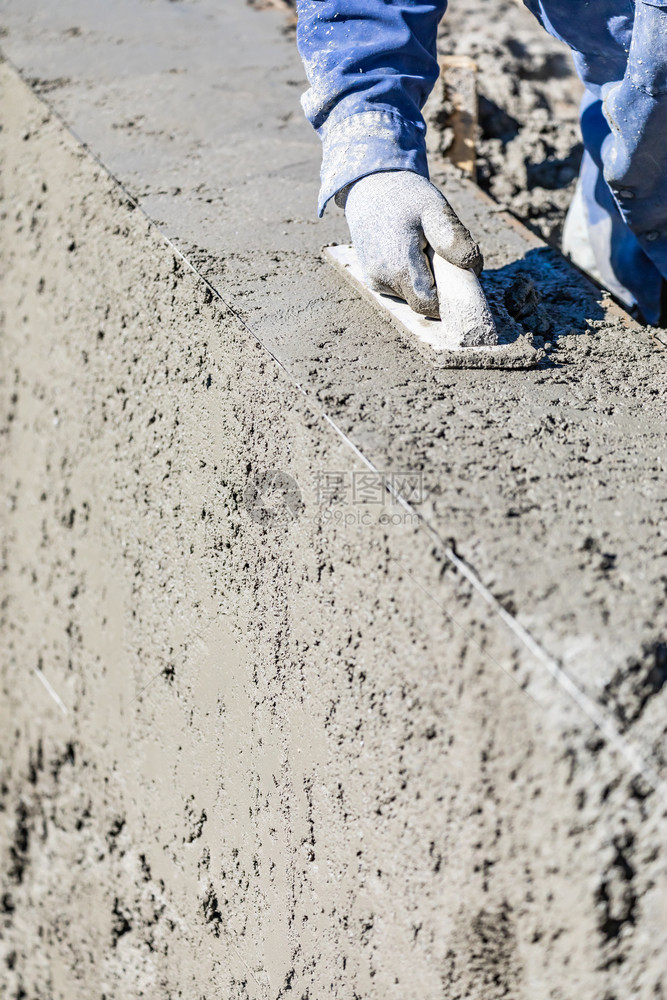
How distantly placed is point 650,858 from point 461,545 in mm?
406

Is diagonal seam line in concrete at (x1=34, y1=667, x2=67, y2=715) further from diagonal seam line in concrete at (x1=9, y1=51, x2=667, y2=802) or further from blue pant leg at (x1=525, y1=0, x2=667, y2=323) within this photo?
blue pant leg at (x1=525, y1=0, x2=667, y2=323)

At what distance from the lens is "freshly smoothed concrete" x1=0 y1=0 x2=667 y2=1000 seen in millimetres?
963

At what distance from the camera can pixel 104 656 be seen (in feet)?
6.77

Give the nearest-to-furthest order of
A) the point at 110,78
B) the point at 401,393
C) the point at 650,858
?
1. the point at 650,858
2. the point at 401,393
3. the point at 110,78

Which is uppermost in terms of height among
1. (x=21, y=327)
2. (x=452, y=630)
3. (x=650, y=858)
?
(x=452, y=630)

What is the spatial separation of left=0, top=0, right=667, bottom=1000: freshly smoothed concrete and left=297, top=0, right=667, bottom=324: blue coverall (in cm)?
25

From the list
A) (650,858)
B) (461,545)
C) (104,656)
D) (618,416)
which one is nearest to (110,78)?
(104,656)

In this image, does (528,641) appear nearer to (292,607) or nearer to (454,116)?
(292,607)

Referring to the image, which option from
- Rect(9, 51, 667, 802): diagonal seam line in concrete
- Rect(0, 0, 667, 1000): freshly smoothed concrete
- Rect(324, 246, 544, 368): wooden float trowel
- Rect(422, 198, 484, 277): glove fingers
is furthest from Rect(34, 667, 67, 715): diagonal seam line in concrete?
Rect(422, 198, 484, 277): glove fingers

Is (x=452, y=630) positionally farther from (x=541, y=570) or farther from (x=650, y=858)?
(x=650, y=858)

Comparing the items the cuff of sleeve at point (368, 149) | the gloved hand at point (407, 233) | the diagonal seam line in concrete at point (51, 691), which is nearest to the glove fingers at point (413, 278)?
the gloved hand at point (407, 233)

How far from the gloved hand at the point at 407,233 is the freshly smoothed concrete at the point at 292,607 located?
0.13m

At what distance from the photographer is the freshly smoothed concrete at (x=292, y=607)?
3.16 feet

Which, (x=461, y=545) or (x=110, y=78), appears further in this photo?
(x=110, y=78)
